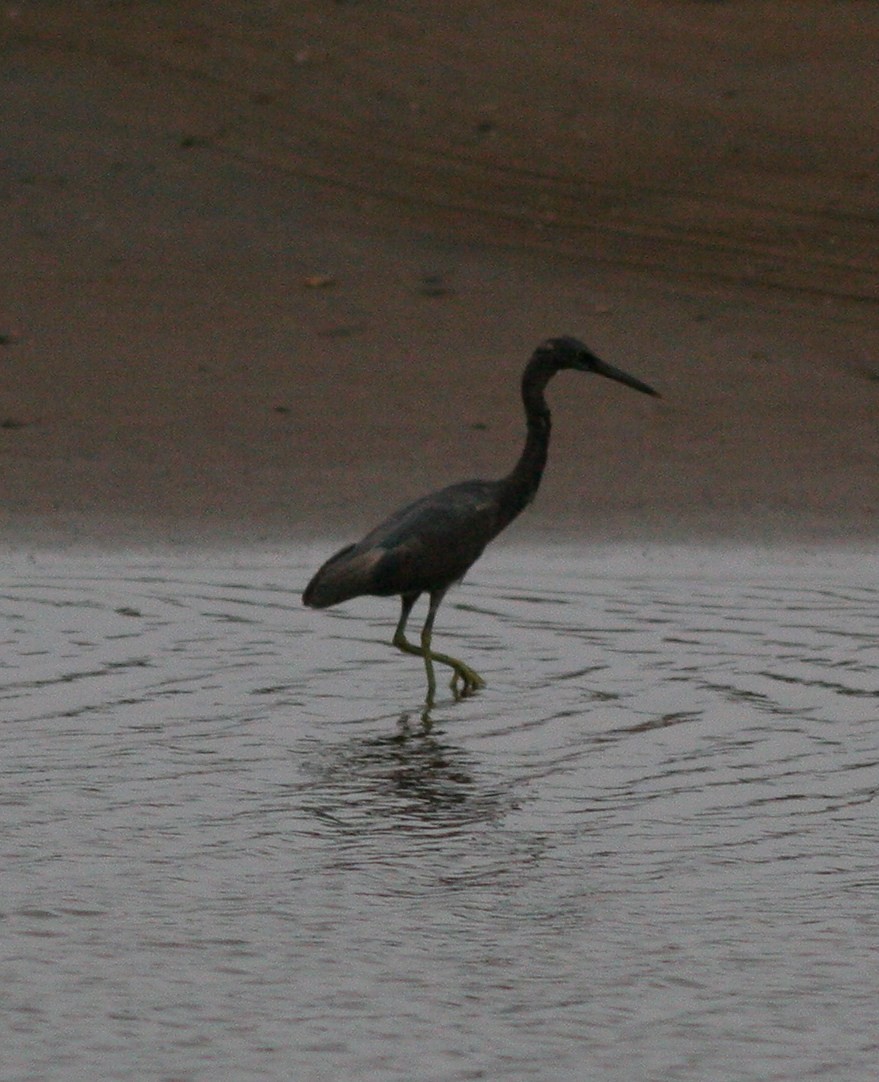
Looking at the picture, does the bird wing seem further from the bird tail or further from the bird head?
the bird head

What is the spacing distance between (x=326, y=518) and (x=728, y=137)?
5571 millimetres

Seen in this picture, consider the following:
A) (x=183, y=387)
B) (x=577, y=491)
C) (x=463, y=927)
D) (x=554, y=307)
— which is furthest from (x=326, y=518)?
(x=463, y=927)

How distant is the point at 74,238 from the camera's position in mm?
14219

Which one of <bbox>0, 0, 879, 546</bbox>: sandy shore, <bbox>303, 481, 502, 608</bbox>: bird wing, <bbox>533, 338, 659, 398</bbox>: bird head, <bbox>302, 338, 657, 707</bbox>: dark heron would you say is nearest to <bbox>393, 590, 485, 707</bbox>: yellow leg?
<bbox>302, 338, 657, 707</bbox>: dark heron

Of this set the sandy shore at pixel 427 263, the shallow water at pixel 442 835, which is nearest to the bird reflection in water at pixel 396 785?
the shallow water at pixel 442 835

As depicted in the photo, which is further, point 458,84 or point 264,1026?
point 458,84

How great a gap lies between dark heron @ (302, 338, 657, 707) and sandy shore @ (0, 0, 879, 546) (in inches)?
74.2

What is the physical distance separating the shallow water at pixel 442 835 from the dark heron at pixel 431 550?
173mm

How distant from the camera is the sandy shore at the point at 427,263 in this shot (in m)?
11.2

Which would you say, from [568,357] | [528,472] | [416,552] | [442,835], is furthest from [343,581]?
[442,835]

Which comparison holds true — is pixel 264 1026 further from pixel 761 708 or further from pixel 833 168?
pixel 833 168

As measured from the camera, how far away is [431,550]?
8.24 metres

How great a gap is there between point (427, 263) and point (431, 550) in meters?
5.93

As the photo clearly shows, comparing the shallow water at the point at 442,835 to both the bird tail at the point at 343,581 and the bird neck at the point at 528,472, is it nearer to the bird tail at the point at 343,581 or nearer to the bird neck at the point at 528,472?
the bird tail at the point at 343,581
